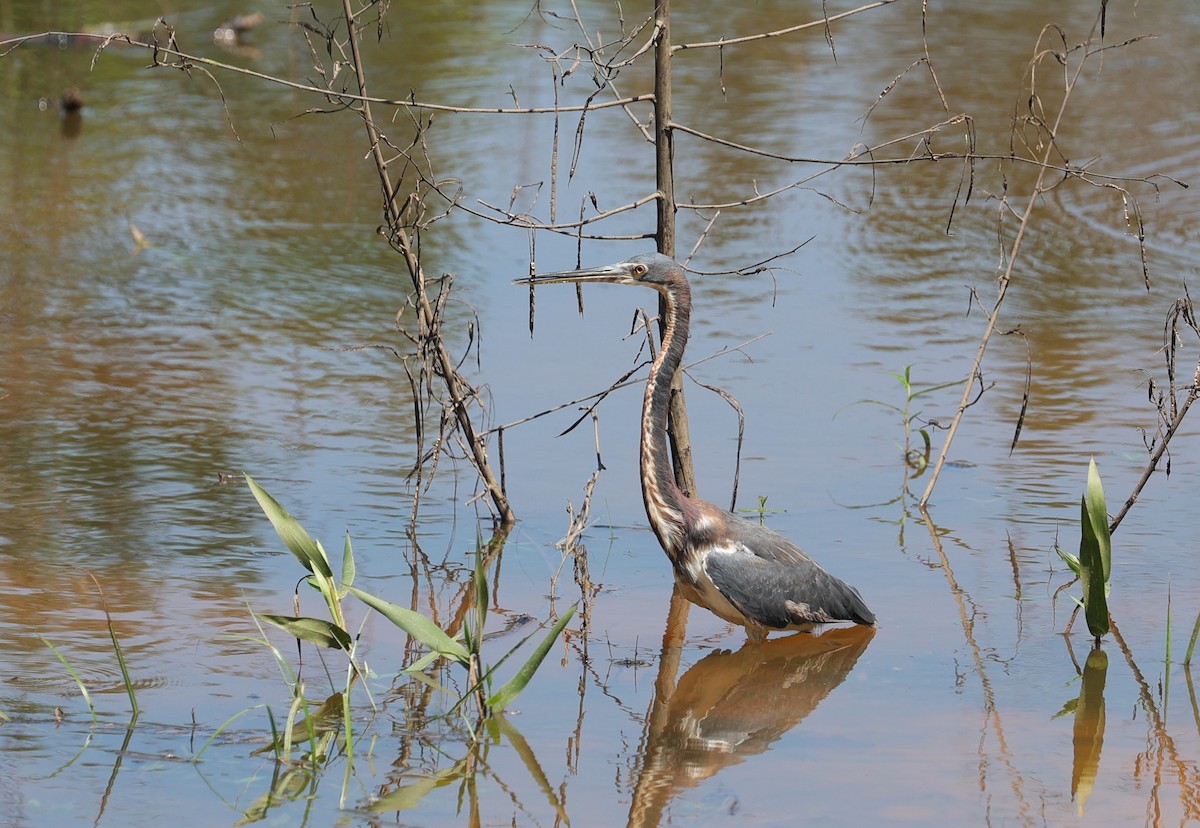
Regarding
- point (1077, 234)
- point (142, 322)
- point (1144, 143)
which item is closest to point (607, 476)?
point (142, 322)

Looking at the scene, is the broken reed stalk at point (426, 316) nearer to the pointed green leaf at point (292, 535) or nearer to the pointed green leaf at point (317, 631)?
the pointed green leaf at point (292, 535)

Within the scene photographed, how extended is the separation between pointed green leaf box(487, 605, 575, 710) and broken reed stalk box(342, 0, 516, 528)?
196 cm

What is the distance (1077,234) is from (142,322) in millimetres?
7211

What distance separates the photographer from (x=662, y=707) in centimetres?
569

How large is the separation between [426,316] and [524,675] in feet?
7.40

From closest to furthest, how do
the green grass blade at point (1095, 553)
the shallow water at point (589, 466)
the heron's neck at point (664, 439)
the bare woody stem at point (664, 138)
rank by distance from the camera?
the shallow water at point (589, 466)
the green grass blade at point (1095, 553)
the heron's neck at point (664, 439)
the bare woody stem at point (664, 138)

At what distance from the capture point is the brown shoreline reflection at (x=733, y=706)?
16.7 ft

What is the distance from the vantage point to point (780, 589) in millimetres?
6199

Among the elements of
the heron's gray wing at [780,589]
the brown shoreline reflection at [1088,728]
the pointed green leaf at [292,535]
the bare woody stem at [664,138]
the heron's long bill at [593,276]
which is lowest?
the brown shoreline reflection at [1088,728]

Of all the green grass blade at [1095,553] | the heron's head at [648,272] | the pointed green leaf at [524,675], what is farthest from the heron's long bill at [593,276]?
the green grass blade at [1095,553]

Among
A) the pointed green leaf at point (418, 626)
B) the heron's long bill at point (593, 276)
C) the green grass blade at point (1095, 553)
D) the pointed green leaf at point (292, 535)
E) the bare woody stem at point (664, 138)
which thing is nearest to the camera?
the pointed green leaf at point (418, 626)

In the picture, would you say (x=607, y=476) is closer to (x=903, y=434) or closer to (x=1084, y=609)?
(x=903, y=434)

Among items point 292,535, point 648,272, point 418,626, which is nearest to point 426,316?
point 648,272

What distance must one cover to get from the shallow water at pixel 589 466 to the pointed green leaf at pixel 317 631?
0.37 metres
